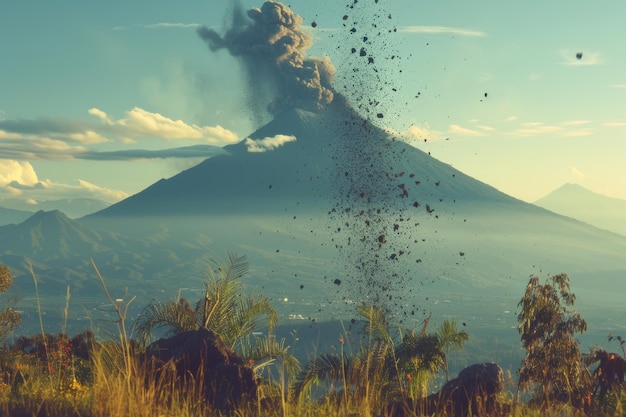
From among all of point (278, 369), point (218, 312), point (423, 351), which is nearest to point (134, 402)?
point (278, 369)

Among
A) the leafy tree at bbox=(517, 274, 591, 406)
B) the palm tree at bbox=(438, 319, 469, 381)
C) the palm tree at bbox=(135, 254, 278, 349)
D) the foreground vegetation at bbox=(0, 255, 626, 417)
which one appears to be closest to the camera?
the foreground vegetation at bbox=(0, 255, 626, 417)

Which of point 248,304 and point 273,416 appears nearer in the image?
point 273,416

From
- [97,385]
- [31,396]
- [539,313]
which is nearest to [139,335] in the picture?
[31,396]

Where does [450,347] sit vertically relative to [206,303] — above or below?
below

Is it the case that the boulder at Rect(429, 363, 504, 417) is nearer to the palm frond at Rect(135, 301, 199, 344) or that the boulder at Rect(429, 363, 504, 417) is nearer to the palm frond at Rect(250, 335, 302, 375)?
the palm frond at Rect(250, 335, 302, 375)

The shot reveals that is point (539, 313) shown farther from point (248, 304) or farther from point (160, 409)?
point (160, 409)

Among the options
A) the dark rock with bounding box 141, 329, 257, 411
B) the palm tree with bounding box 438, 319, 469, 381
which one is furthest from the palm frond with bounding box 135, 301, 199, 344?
the palm tree with bounding box 438, 319, 469, 381

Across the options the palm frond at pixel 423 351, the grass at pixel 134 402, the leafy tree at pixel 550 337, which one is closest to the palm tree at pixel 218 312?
the palm frond at pixel 423 351
